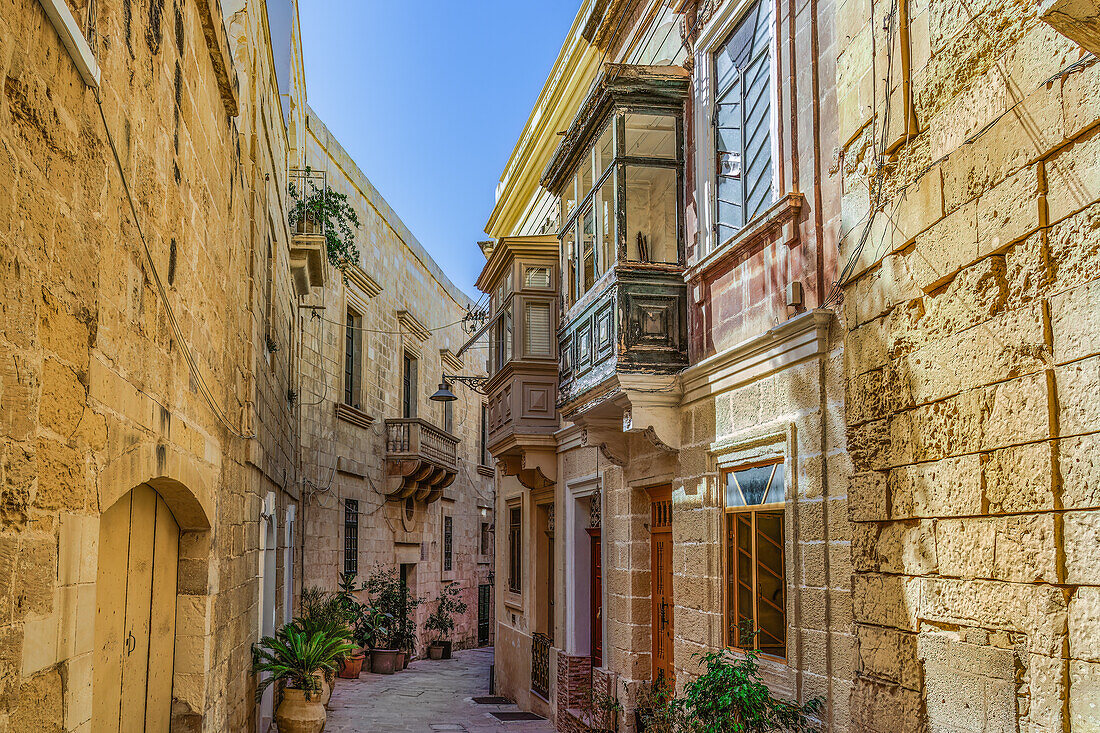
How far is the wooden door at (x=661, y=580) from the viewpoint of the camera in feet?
28.9

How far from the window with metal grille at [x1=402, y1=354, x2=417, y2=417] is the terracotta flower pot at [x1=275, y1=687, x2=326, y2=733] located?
1286 cm

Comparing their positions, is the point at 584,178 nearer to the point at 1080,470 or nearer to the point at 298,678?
the point at 298,678

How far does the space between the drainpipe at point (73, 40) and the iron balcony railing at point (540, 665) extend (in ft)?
33.5

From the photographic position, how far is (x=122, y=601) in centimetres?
467

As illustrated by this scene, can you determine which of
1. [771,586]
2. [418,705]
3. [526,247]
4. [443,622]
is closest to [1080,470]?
[771,586]

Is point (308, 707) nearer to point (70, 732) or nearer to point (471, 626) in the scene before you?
point (70, 732)

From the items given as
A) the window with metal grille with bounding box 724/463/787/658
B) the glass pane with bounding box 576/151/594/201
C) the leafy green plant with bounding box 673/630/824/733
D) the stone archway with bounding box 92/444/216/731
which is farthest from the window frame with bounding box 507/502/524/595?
the stone archway with bounding box 92/444/216/731

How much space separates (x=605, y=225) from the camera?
8.78 m

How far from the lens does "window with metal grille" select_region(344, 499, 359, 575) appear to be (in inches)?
707

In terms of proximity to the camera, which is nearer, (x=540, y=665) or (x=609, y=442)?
(x=609, y=442)

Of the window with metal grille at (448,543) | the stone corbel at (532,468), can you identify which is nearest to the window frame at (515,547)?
the stone corbel at (532,468)

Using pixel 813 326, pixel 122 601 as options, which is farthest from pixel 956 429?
pixel 122 601

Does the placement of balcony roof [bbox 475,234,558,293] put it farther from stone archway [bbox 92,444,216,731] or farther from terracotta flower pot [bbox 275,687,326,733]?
stone archway [bbox 92,444,216,731]

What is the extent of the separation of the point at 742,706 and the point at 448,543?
1940 cm
